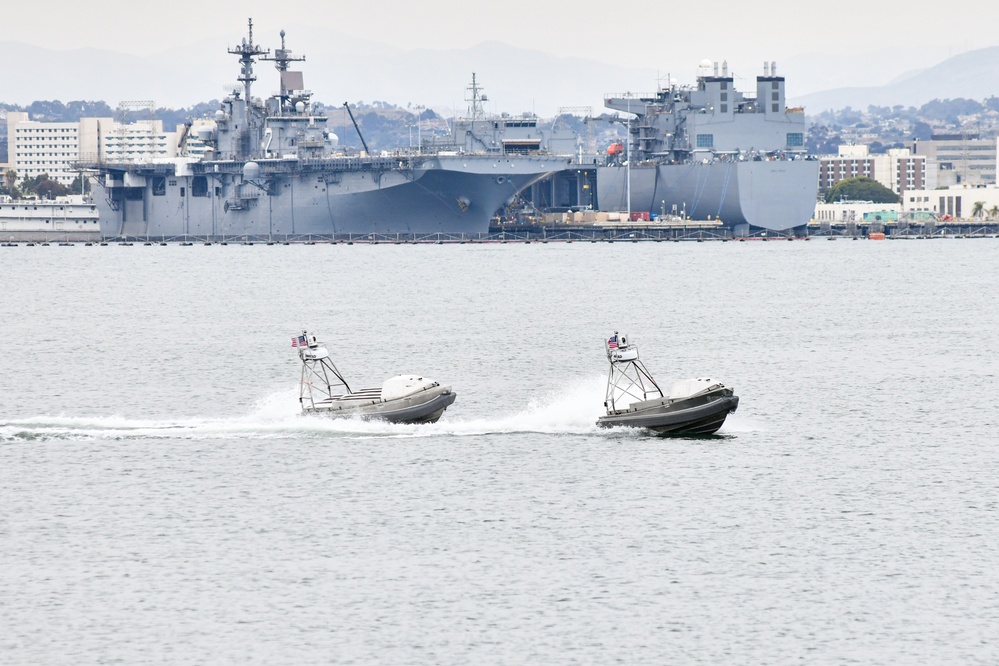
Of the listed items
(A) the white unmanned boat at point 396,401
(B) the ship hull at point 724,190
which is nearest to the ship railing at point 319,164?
(B) the ship hull at point 724,190

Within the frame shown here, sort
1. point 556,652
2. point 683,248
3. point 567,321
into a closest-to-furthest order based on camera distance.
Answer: point 556,652
point 567,321
point 683,248

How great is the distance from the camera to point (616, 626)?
29.1m

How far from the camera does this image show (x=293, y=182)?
166m

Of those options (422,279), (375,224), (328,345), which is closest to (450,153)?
(375,224)

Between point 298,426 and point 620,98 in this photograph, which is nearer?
point 298,426

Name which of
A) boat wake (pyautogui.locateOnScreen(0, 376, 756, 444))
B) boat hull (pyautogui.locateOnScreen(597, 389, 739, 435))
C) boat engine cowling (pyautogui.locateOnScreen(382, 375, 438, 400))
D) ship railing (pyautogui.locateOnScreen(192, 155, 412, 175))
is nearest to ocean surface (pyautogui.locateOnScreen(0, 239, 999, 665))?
boat wake (pyautogui.locateOnScreen(0, 376, 756, 444))

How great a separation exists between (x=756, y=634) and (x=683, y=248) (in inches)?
5545

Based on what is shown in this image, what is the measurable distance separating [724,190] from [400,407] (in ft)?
417

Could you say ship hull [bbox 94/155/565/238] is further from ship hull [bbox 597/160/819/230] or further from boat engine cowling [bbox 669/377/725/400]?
boat engine cowling [bbox 669/377/725/400]

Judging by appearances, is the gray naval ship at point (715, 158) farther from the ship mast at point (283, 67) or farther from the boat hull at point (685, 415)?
the boat hull at point (685, 415)

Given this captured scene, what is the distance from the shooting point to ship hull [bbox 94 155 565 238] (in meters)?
162

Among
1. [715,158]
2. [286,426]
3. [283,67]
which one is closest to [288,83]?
[283,67]

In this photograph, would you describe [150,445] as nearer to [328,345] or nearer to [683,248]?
[328,345]

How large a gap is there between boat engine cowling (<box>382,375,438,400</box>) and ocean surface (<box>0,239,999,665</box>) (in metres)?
0.83
